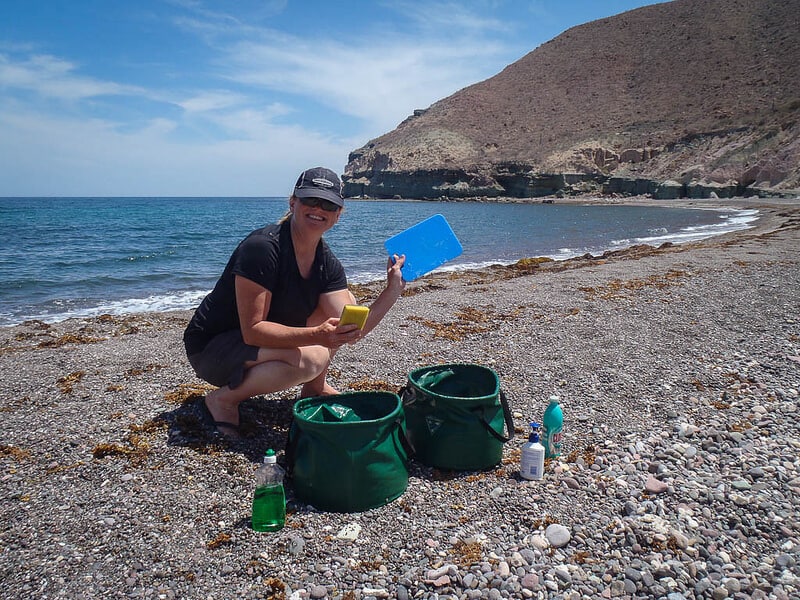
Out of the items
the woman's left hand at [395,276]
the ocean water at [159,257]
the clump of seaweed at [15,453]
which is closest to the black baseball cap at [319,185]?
the woman's left hand at [395,276]

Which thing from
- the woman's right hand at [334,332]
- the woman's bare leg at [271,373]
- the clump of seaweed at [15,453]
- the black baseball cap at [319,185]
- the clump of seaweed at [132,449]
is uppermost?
the black baseball cap at [319,185]

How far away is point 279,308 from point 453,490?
5.96 feet

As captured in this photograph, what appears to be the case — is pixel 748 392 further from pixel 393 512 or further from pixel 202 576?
pixel 202 576

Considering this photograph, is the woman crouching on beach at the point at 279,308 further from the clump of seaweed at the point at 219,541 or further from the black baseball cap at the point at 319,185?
the clump of seaweed at the point at 219,541

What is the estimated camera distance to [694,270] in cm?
1284

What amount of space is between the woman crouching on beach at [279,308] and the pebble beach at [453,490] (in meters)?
0.57

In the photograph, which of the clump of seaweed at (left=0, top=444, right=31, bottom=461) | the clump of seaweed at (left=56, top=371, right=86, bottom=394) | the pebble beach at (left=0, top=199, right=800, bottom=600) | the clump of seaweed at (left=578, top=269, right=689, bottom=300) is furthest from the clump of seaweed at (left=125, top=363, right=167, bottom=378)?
the clump of seaweed at (left=578, top=269, right=689, bottom=300)

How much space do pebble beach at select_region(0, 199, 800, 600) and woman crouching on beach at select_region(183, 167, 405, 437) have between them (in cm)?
57

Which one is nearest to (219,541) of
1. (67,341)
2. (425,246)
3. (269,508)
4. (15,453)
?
(269,508)

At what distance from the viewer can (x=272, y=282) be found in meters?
3.85

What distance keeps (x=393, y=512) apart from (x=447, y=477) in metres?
0.57

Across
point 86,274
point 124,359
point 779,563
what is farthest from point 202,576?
point 86,274

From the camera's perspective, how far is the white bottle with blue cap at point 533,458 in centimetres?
376

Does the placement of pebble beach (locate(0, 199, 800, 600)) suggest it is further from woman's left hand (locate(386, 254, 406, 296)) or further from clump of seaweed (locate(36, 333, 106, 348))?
clump of seaweed (locate(36, 333, 106, 348))
